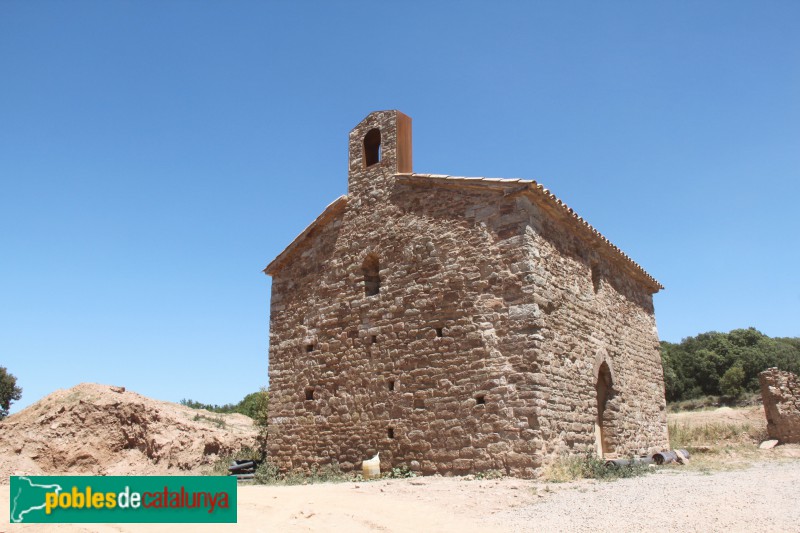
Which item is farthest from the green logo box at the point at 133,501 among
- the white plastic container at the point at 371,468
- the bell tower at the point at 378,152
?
the bell tower at the point at 378,152

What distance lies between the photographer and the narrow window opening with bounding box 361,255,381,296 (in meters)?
12.3

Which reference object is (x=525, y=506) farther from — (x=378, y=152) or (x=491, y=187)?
(x=378, y=152)

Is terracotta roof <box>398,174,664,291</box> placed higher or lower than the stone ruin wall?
higher

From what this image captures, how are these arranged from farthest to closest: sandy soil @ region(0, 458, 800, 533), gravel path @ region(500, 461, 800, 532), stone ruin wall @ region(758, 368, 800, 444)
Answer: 1. stone ruin wall @ region(758, 368, 800, 444)
2. sandy soil @ region(0, 458, 800, 533)
3. gravel path @ region(500, 461, 800, 532)

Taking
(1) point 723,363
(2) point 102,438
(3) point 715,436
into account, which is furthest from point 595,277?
(1) point 723,363

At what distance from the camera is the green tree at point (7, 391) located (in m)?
32.8

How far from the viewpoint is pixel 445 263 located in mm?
11117

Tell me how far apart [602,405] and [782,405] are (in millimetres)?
6954

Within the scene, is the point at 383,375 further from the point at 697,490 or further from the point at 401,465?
the point at 697,490

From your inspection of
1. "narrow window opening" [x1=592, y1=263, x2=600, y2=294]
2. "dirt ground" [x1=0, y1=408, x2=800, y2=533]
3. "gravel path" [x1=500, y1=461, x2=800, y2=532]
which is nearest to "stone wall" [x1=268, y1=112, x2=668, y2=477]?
"narrow window opening" [x1=592, y1=263, x2=600, y2=294]

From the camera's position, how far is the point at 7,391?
3297 centimetres

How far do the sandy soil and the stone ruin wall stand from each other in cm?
775

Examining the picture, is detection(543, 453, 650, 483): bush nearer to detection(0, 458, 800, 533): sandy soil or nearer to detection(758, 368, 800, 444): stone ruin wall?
detection(0, 458, 800, 533): sandy soil

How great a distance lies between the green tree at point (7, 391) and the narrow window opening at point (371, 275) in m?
29.3
